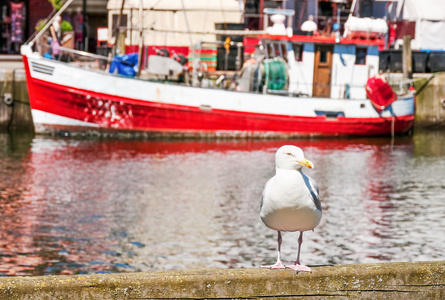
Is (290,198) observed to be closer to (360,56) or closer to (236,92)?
(236,92)

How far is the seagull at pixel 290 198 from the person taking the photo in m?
6.56

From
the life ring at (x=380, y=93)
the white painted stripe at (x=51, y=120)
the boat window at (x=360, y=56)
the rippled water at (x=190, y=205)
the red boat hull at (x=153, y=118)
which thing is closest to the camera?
the rippled water at (x=190, y=205)

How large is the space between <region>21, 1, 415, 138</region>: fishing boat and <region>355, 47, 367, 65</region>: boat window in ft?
0.12

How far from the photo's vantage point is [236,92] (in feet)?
103

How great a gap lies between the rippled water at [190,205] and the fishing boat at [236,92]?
1090 mm

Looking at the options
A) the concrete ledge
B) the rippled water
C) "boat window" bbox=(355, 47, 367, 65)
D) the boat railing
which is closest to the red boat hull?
the rippled water

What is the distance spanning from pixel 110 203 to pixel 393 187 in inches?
290

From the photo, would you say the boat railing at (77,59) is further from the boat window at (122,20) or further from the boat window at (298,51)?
the boat window at (298,51)

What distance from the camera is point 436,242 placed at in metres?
16.2

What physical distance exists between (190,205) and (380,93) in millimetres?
14652

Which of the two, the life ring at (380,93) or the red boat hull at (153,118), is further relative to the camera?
the life ring at (380,93)

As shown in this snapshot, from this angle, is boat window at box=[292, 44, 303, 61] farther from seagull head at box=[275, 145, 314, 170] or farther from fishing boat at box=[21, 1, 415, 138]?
seagull head at box=[275, 145, 314, 170]

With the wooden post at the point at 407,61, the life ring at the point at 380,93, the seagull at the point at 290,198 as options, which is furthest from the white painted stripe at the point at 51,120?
the seagull at the point at 290,198

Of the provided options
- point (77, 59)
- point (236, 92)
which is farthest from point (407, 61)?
point (77, 59)
